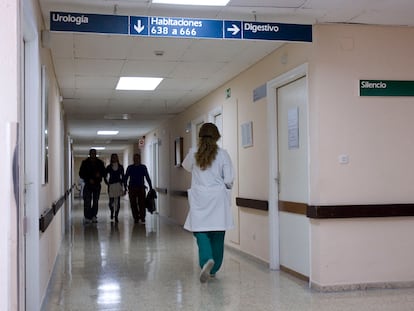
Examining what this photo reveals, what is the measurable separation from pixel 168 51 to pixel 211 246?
2387 mm

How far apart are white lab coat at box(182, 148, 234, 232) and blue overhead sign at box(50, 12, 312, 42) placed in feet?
4.91

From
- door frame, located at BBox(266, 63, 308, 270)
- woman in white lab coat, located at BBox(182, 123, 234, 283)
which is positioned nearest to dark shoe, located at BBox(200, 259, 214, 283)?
woman in white lab coat, located at BBox(182, 123, 234, 283)

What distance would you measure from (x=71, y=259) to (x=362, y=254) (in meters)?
3.98

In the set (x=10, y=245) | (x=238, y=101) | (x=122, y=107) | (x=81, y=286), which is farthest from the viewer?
(x=122, y=107)

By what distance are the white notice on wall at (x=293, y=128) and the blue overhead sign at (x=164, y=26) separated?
51.6 inches

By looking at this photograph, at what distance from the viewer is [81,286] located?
553cm

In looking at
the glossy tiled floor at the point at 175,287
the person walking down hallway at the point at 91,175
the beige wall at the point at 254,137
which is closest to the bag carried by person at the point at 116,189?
the person walking down hallway at the point at 91,175

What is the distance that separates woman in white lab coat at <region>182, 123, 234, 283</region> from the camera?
5.57 meters

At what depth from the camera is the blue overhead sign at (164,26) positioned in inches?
173

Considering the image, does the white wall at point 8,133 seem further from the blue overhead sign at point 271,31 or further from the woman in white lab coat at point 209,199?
the woman in white lab coat at point 209,199

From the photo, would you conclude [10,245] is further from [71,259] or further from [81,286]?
[71,259]

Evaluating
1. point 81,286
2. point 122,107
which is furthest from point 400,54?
point 122,107

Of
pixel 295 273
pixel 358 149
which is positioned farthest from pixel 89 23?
pixel 295 273

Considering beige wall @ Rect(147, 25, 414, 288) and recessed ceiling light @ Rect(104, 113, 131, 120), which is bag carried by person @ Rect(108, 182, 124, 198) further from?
beige wall @ Rect(147, 25, 414, 288)
